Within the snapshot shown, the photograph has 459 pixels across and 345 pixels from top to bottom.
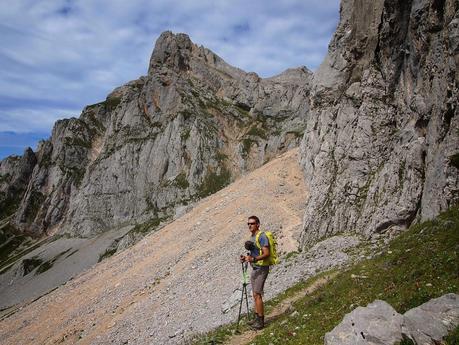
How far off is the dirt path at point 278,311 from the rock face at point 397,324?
5236mm

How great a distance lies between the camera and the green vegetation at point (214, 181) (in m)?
138

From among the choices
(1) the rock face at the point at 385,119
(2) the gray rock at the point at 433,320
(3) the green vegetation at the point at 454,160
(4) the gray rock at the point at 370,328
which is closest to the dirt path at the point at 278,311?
(4) the gray rock at the point at 370,328

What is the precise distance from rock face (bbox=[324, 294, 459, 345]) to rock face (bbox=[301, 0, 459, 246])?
9.86 m

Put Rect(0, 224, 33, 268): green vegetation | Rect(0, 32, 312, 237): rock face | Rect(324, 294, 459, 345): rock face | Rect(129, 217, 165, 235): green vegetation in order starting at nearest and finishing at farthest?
Rect(324, 294, 459, 345): rock face < Rect(129, 217, 165, 235): green vegetation < Rect(0, 32, 312, 237): rock face < Rect(0, 224, 33, 268): green vegetation

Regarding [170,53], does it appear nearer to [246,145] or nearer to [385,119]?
[246,145]

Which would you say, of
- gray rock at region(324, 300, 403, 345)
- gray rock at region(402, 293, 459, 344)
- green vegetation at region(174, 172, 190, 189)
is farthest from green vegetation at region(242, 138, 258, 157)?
gray rock at region(402, 293, 459, 344)

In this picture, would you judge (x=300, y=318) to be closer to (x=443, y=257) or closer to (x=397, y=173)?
(x=443, y=257)

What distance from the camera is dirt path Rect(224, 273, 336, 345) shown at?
14.0 metres

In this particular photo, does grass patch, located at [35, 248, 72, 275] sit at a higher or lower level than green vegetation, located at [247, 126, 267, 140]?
lower

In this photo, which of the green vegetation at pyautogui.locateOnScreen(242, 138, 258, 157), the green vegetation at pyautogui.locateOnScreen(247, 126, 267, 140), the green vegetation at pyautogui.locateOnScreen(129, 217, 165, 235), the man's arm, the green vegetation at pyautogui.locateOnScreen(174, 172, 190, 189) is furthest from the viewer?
the green vegetation at pyautogui.locateOnScreen(247, 126, 267, 140)

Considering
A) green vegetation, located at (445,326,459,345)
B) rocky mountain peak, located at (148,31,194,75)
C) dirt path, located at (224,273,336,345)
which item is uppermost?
rocky mountain peak, located at (148,31,194,75)

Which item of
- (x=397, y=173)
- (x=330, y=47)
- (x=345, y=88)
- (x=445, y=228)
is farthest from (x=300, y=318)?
(x=330, y=47)

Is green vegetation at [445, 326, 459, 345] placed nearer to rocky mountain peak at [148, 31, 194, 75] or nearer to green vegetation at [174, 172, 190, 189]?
green vegetation at [174, 172, 190, 189]

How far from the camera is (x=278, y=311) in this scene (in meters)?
16.9
